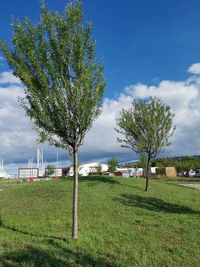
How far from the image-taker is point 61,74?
11047 millimetres

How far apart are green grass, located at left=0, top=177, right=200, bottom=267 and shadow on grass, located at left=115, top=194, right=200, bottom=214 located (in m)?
0.01

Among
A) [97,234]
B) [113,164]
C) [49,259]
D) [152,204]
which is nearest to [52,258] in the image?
[49,259]

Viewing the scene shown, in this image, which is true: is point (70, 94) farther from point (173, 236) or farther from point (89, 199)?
point (89, 199)

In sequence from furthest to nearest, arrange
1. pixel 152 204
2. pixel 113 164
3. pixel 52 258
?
1. pixel 113 164
2. pixel 152 204
3. pixel 52 258

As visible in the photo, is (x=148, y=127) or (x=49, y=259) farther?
(x=148, y=127)

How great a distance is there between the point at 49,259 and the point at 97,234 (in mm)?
3199

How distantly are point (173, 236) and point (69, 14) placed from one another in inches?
307

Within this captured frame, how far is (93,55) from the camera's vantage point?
38.0 feet

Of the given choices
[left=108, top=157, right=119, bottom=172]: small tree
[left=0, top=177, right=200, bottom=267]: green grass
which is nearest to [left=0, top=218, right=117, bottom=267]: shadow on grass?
[left=0, top=177, right=200, bottom=267]: green grass

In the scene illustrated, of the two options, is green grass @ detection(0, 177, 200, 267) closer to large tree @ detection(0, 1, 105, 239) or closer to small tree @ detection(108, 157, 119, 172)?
large tree @ detection(0, 1, 105, 239)

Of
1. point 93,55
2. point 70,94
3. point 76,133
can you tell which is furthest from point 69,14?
point 76,133

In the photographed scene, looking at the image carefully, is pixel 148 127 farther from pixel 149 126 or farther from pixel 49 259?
pixel 49 259

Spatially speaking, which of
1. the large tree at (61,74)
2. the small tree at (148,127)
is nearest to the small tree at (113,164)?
the small tree at (148,127)

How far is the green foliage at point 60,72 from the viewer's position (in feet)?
36.1
